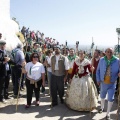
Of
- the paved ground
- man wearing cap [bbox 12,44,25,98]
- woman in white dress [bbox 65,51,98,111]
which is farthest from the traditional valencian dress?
man wearing cap [bbox 12,44,25,98]

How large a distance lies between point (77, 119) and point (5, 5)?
10.6 meters

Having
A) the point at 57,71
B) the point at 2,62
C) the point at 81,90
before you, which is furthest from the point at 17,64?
the point at 81,90

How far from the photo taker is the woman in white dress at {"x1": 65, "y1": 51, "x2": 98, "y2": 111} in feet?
Answer: 22.4

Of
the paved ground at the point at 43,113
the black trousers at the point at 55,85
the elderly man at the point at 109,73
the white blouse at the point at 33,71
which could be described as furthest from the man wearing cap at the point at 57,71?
the elderly man at the point at 109,73

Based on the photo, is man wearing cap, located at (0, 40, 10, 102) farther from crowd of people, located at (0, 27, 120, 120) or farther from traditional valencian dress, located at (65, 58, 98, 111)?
traditional valencian dress, located at (65, 58, 98, 111)

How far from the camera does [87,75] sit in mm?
7102

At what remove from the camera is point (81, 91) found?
22.6 ft

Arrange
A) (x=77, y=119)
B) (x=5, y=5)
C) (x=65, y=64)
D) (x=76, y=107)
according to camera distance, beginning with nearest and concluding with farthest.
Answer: (x=77, y=119), (x=76, y=107), (x=65, y=64), (x=5, y=5)

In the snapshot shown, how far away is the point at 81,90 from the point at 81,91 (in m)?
0.03

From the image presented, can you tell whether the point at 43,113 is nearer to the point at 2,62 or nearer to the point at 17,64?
the point at 2,62

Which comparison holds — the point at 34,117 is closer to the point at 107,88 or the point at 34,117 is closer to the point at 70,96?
the point at 70,96

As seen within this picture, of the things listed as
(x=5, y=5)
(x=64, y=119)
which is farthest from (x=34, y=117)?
(x=5, y=5)

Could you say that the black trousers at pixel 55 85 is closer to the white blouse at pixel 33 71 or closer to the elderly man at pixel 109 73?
the white blouse at pixel 33 71

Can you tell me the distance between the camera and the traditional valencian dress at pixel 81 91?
684cm
